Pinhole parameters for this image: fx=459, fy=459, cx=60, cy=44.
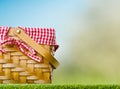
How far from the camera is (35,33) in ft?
10.7

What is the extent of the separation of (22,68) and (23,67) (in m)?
0.01

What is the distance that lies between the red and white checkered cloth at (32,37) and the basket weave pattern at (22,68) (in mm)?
34

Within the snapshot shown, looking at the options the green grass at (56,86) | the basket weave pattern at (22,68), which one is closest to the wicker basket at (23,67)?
the basket weave pattern at (22,68)

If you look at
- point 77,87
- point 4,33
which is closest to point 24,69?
point 4,33

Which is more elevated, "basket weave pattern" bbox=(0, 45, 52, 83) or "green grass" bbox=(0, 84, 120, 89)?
"basket weave pattern" bbox=(0, 45, 52, 83)

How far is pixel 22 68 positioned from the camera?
319 cm

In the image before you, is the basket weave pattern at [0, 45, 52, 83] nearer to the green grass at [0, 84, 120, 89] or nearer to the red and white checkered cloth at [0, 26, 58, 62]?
the red and white checkered cloth at [0, 26, 58, 62]

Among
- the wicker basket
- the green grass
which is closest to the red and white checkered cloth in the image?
the wicker basket

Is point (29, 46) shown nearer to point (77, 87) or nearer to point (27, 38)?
point (27, 38)

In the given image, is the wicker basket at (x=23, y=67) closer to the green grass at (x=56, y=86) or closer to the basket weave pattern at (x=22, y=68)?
the basket weave pattern at (x=22, y=68)

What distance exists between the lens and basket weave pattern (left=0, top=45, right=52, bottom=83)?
10.5ft

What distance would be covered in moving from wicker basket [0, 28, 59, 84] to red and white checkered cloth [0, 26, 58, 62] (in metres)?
0.03

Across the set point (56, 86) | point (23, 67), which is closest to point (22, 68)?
point (23, 67)

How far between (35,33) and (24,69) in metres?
0.27
